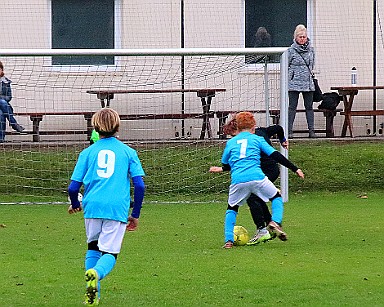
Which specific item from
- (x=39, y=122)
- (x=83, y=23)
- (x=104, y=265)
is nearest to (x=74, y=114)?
(x=39, y=122)

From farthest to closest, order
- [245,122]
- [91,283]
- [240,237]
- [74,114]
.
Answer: [74,114] → [240,237] → [245,122] → [91,283]

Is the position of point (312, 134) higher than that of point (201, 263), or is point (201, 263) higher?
point (312, 134)

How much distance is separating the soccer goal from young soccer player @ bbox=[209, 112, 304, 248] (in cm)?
553

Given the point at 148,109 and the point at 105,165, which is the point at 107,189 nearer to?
the point at 105,165

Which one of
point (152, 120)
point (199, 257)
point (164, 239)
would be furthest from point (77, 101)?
point (199, 257)

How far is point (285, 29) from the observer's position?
23750mm

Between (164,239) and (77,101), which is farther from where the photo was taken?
(77,101)

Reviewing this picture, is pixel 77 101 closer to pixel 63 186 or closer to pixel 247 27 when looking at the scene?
pixel 63 186

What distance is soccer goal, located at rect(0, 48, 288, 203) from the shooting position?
1892 centimetres

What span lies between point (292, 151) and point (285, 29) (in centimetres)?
414

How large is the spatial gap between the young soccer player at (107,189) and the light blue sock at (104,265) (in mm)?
11

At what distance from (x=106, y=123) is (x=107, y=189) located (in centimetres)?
56

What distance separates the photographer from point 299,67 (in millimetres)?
21000

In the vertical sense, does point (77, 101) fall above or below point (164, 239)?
above
